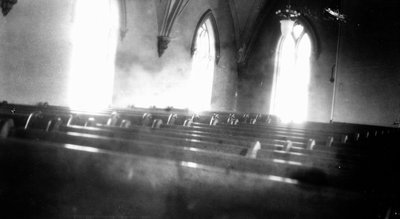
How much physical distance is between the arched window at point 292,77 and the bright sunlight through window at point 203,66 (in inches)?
100

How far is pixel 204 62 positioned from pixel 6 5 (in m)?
8.01

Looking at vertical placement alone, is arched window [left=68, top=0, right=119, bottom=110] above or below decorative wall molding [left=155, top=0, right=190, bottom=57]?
below

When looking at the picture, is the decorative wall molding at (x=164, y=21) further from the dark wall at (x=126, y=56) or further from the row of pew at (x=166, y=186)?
the row of pew at (x=166, y=186)

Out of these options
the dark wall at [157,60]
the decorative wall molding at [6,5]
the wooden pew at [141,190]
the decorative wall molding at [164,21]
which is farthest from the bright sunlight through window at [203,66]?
the wooden pew at [141,190]

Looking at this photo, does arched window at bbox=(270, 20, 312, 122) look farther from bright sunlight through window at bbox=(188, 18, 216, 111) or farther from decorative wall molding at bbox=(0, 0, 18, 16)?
decorative wall molding at bbox=(0, 0, 18, 16)

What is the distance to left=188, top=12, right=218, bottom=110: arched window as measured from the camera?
548 inches

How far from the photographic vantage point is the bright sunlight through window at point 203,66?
45.8 ft

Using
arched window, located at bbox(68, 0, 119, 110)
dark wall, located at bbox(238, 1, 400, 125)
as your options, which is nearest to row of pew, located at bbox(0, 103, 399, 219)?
arched window, located at bbox(68, 0, 119, 110)

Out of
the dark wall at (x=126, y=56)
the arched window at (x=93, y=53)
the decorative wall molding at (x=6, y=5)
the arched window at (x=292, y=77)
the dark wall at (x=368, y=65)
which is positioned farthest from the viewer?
the arched window at (x=292, y=77)

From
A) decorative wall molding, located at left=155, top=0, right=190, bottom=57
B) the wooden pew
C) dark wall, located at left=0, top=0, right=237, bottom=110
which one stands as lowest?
the wooden pew

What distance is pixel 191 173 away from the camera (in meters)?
1.20

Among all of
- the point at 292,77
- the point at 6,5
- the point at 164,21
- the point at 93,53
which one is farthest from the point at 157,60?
the point at 292,77

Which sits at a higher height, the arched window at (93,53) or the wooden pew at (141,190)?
the arched window at (93,53)

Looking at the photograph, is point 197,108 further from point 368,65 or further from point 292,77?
point 368,65
